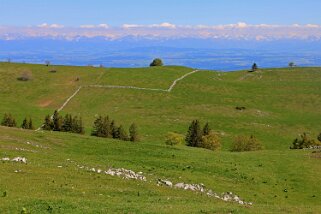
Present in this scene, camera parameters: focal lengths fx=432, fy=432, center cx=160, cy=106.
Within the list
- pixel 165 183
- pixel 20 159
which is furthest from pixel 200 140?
pixel 20 159

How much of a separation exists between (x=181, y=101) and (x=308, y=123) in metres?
37.8

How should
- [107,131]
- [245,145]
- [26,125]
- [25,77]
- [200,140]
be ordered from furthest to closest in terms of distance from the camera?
1. [25,77]
2. [26,125]
3. [200,140]
4. [107,131]
5. [245,145]

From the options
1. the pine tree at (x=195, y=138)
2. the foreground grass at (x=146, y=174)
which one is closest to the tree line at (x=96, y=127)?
the pine tree at (x=195, y=138)

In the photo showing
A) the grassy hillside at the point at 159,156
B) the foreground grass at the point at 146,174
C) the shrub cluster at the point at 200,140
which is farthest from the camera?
the shrub cluster at the point at 200,140

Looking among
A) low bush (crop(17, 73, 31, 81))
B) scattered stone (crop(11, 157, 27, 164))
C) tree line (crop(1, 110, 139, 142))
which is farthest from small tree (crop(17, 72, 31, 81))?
scattered stone (crop(11, 157, 27, 164))

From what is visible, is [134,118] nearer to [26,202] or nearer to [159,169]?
[159,169]

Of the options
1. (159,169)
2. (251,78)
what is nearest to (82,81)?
(251,78)

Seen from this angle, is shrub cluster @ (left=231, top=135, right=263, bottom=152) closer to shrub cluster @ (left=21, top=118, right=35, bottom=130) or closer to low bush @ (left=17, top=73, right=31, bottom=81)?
shrub cluster @ (left=21, top=118, right=35, bottom=130)

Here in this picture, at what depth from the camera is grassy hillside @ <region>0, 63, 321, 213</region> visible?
91.4 feet

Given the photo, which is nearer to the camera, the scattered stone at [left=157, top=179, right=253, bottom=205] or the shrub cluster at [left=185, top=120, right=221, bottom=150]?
the scattered stone at [left=157, top=179, right=253, bottom=205]

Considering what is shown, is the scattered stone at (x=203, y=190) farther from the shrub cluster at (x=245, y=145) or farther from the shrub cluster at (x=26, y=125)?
the shrub cluster at (x=26, y=125)

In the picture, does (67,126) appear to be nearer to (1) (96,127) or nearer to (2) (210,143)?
(1) (96,127)

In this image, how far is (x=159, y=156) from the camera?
48750 mm

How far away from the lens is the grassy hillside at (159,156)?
91.4 ft
